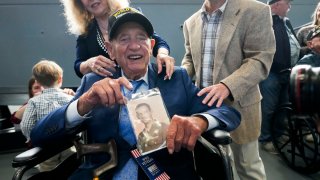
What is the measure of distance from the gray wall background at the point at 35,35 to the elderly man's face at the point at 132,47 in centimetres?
349

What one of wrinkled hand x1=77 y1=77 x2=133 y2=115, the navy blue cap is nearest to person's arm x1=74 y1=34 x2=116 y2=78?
the navy blue cap

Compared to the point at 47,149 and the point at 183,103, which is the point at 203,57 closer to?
the point at 183,103

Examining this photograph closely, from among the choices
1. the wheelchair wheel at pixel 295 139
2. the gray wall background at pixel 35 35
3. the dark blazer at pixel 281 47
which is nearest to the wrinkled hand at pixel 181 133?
the wheelchair wheel at pixel 295 139

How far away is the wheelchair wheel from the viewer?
8.46 ft

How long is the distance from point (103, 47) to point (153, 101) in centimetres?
63

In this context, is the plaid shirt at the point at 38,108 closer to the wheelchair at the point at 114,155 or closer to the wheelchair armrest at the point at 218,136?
the wheelchair at the point at 114,155

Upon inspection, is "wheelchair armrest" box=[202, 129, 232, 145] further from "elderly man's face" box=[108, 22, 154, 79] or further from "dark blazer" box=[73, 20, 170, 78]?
"dark blazer" box=[73, 20, 170, 78]

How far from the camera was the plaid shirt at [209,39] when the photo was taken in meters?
1.55

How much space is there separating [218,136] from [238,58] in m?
0.57

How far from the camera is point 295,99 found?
0.88 metres

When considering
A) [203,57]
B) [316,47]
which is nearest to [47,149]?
[203,57]

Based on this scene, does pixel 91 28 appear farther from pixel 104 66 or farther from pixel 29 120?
pixel 29 120

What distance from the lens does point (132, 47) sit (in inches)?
50.3

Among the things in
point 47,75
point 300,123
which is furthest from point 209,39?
point 300,123
